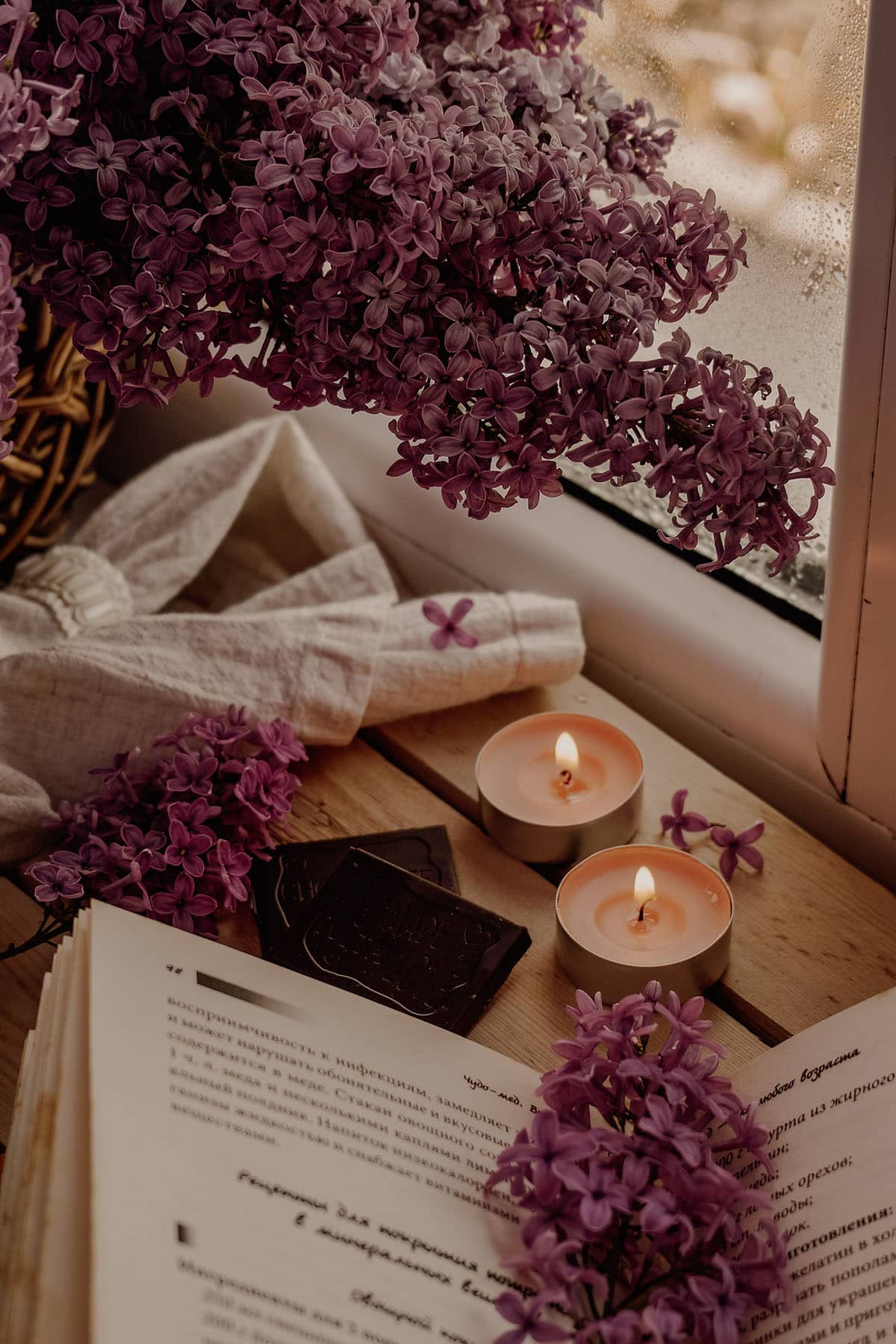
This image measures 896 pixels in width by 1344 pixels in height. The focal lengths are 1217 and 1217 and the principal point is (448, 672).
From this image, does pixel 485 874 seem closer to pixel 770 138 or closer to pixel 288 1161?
pixel 288 1161

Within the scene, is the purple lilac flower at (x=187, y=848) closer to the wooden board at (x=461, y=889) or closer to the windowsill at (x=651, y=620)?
the wooden board at (x=461, y=889)

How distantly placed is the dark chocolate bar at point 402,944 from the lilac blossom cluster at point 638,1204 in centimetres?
11

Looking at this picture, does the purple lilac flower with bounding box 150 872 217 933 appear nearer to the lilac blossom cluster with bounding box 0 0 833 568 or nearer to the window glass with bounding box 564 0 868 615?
the lilac blossom cluster with bounding box 0 0 833 568

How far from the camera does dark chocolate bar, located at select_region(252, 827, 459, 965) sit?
28.0 inches

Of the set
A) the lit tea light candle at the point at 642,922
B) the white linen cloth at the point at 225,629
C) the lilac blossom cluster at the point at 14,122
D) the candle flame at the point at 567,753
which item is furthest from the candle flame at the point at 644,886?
the lilac blossom cluster at the point at 14,122

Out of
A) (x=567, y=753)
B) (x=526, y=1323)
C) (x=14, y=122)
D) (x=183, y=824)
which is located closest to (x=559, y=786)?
(x=567, y=753)

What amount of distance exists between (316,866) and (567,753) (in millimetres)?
171

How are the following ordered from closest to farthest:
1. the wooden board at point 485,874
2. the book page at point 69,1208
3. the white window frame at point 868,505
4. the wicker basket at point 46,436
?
the book page at point 69,1208 → the white window frame at point 868,505 → the wooden board at point 485,874 → the wicker basket at point 46,436

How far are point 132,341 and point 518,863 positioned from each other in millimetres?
395

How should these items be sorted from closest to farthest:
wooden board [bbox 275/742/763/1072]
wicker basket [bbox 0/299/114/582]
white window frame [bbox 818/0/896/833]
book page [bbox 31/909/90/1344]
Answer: book page [bbox 31/909/90/1344] → white window frame [bbox 818/0/896/833] → wooden board [bbox 275/742/763/1072] → wicker basket [bbox 0/299/114/582]

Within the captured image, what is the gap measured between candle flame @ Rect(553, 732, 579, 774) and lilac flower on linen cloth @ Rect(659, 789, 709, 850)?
0.22 ft

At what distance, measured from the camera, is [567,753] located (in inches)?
30.1

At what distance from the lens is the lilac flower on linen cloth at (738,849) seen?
75 cm

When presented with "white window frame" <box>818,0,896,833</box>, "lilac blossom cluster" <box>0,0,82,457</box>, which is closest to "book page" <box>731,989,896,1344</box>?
"white window frame" <box>818,0,896,833</box>
